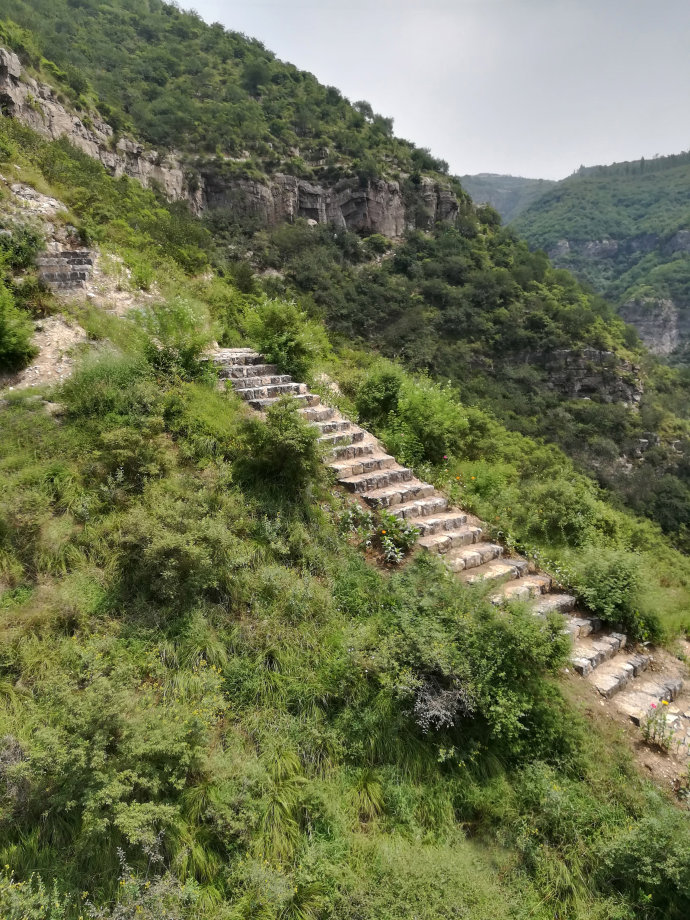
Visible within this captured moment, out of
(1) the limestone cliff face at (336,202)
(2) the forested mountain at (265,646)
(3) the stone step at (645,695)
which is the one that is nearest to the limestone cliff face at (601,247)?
(1) the limestone cliff face at (336,202)

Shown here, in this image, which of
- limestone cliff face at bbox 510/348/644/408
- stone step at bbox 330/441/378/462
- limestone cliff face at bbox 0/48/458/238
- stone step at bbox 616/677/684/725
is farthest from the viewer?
limestone cliff face at bbox 510/348/644/408

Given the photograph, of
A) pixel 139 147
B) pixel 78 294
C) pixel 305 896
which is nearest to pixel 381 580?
pixel 305 896

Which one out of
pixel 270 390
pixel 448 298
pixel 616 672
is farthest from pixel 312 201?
pixel 616 672

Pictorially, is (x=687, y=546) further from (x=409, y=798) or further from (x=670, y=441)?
(x=409, y=798)

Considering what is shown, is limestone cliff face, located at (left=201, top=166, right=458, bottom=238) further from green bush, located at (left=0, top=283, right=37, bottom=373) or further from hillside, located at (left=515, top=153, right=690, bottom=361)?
hillside, located at (left=515, top=153, right=690, bottom=361)

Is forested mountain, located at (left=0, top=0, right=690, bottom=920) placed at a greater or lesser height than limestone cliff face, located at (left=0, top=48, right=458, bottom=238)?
lesser

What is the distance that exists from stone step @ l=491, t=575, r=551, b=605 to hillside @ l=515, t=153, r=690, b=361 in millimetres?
71856

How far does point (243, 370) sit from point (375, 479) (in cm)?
287

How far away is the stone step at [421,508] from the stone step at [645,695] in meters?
2.39

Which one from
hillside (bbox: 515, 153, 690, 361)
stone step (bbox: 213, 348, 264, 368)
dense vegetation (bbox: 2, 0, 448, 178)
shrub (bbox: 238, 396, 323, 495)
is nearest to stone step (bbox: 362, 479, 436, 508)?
shrub (bbox: 238, 396, 323, 495)

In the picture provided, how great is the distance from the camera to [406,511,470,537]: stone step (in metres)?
5.23

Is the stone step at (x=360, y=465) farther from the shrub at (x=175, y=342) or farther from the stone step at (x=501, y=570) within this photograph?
the shrub at (x=175, y=342)

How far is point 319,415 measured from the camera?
679 centimetres

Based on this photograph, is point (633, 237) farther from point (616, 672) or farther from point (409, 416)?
point (616, 672)
